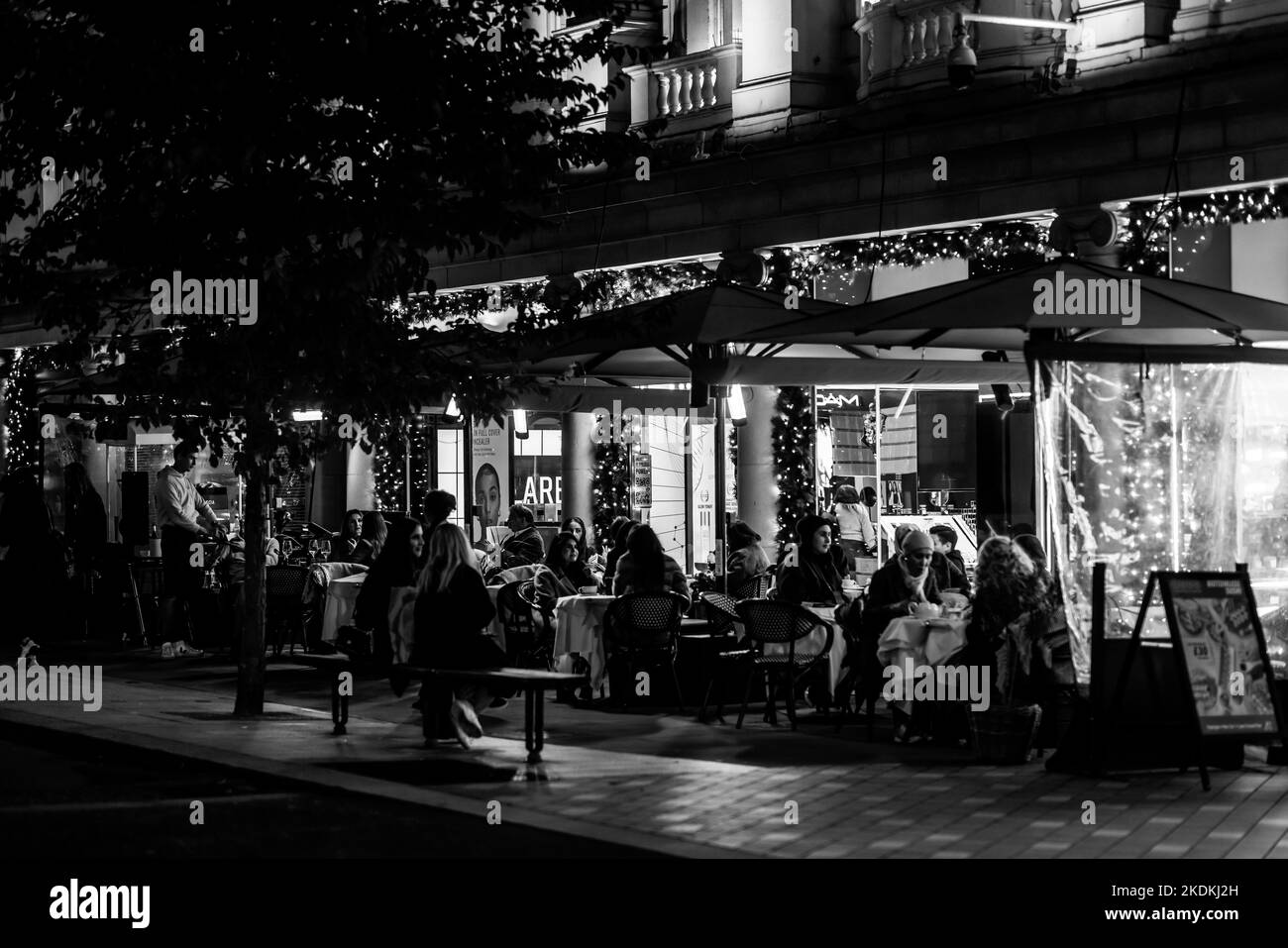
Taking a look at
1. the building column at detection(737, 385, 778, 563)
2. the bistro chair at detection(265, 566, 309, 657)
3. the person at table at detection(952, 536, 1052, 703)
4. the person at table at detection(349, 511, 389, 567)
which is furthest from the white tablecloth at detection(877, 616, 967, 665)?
the building column at detection(737, 385, 778, 563)

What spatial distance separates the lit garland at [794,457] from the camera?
946 inches

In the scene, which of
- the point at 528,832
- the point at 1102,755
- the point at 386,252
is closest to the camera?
the point at 528,832

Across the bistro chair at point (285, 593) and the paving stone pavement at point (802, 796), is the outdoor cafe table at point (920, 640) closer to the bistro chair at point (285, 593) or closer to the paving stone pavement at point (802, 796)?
the paving stone pavement at point (802, 796)

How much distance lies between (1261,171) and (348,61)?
923 centimetres

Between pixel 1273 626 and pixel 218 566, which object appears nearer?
pixel 1273 626

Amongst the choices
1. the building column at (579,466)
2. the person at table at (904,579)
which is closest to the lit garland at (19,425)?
the building column at (579,466)

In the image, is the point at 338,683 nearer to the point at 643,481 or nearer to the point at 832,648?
the point at 832,648

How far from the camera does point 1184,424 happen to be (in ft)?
39.3

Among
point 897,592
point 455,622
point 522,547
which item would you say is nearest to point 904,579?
point 897,592

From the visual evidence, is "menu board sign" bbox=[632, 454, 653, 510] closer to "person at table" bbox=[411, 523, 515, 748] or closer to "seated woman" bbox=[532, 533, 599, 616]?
"seated woman" bbox=[532, 533, 599, 616]

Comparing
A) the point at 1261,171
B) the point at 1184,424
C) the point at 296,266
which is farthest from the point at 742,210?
the point at 1184,424

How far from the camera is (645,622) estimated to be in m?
15.3

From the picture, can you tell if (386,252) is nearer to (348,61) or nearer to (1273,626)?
(348,61)

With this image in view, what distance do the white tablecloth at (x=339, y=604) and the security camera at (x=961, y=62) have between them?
831 cm
